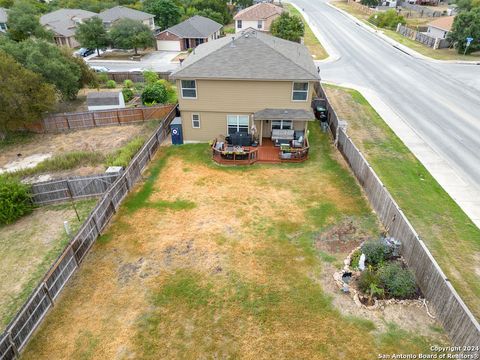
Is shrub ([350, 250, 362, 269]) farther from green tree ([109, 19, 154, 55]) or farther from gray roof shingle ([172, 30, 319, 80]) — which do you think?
green tree ([109, 19, 154, 55])

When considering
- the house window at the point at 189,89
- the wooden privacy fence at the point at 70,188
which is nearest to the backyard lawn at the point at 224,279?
the wooden privacy fence at the point at 70,188

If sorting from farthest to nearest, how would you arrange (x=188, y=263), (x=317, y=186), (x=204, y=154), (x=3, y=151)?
(x=3, y=151) < (x=204, y=154) < (x=317, y=186) < (x=188, y=263)

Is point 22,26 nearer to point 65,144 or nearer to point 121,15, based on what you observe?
point 121,15

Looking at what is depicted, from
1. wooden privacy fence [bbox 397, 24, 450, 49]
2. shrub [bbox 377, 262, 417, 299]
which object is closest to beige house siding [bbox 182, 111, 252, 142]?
shrub [bbox 377, 262, 417, 299]

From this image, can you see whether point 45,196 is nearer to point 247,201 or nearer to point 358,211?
point 247,201

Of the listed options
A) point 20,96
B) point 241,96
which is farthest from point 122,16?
point 241,96

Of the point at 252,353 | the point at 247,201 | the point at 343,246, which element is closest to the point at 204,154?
the point at 247,201
